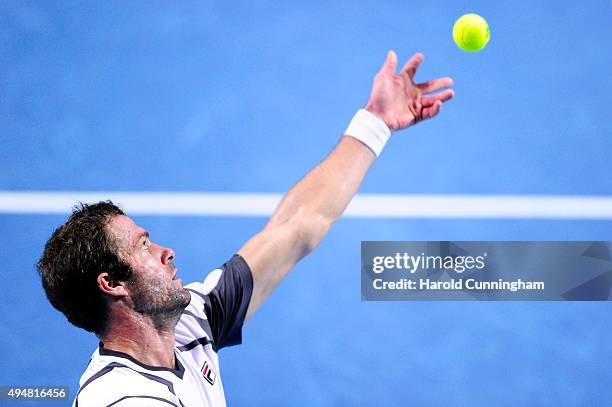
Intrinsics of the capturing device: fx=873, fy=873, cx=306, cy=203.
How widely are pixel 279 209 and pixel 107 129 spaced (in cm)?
194

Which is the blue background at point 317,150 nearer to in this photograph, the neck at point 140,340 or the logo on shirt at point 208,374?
the logo on shirt at point 208,374

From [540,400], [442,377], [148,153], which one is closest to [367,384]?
[442,377]

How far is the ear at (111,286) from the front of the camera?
223 centimetres

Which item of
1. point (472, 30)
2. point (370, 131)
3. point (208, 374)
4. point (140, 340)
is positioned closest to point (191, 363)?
point (208, 374)

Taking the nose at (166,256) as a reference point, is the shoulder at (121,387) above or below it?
below

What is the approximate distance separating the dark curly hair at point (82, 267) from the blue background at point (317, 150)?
1926 millimetres

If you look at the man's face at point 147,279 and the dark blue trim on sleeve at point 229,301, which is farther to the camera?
the dark blue trim on sleeve at point 229,301

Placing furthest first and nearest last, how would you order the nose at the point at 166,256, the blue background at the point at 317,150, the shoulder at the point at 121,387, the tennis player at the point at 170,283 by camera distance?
the blue background at the point at 317,150
the nose at the point at 166,256
the tennis player at the point at 170,283
the shoulder at the point at 121,387

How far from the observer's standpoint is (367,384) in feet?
13.5

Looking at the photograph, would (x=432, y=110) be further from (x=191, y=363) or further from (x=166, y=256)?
(x=191, y=363)

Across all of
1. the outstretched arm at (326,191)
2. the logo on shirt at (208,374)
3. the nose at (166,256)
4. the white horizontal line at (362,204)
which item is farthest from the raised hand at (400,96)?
the white horizontal line at (362,204)

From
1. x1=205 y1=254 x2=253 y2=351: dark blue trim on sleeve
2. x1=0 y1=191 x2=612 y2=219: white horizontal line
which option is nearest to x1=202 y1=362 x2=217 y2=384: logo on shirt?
x1=205 y1=254 x2=253 y2=351: dark blue trim on sleeve

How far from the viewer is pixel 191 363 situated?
92.6 inches

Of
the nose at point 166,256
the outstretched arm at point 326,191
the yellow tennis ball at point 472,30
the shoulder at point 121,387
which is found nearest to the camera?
the shoulder at point 121,387
